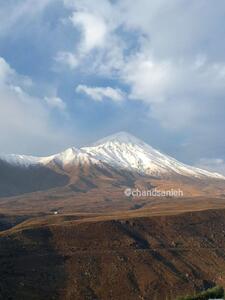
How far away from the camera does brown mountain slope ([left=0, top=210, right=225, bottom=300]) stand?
2906 inches

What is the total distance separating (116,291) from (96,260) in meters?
9.70

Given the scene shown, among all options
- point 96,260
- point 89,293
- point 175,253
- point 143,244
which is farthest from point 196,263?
point 89,293

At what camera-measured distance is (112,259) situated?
84.2 metres

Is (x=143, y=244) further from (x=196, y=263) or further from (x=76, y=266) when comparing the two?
(x=76, y=266)

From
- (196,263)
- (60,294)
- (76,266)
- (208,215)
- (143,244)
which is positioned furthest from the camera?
(208,215)

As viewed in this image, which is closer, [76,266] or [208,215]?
[76,266]

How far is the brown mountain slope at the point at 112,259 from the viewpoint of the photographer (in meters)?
73.8

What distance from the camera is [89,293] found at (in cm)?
7300

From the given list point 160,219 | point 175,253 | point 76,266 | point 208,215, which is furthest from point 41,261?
point 208,215

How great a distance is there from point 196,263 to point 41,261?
27.2m

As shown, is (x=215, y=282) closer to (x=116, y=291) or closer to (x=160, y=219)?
(x=116, y=291)

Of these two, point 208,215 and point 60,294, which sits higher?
point 208,215

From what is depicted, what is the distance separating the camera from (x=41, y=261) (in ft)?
266

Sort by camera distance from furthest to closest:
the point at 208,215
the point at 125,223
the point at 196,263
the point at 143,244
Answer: the point at 208,215 < the point at 125,223 < the point at 143,244 < the point at 196,263
